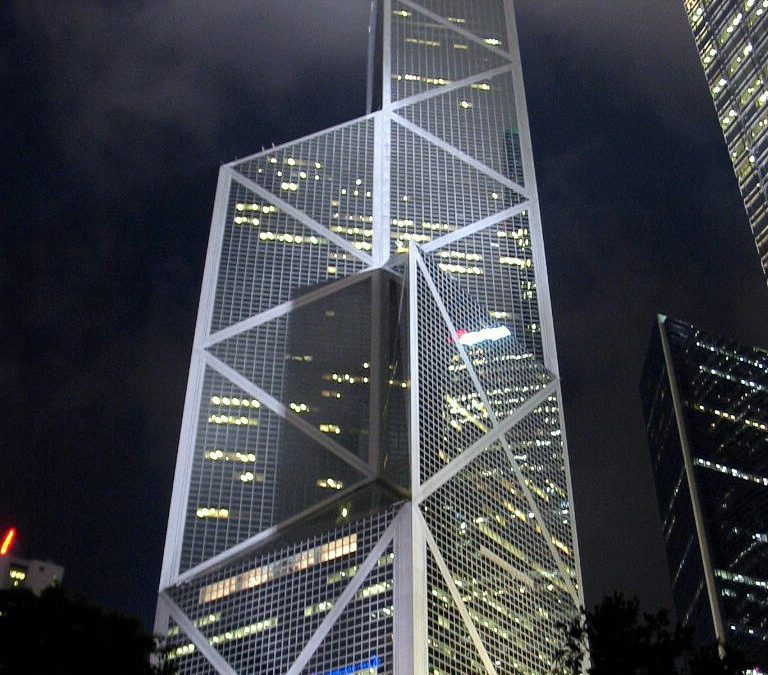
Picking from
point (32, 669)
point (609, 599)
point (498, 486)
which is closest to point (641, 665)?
point (609, 599)

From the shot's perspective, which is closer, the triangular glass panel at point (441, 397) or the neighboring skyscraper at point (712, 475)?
the triangular glass panel at point (441, 397)

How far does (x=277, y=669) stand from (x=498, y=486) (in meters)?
27.1

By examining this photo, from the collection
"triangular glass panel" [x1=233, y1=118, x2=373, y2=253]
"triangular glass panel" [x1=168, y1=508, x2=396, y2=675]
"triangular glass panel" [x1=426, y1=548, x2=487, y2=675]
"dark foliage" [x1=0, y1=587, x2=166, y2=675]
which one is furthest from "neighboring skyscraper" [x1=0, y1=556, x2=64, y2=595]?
"dark foliage" [x1=0, y1=587, x2=166, y2=675]

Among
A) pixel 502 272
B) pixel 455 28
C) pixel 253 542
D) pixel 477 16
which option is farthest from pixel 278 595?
pixel 477 16

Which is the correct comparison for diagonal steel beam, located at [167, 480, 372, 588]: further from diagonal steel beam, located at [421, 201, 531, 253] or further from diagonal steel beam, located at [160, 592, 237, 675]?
diagonal steel beam, located at [421, 201, 531, 253]

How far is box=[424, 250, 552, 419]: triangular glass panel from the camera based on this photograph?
379ft

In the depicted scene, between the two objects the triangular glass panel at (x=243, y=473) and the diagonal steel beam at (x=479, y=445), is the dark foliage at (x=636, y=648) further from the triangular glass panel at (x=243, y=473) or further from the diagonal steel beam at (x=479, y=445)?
the triangular glass panel at (x=243, y=473)

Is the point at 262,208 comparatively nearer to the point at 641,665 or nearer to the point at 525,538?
the point at 525,538

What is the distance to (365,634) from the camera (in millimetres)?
90188

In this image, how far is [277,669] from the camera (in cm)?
9312

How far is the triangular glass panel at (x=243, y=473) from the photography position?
365ft

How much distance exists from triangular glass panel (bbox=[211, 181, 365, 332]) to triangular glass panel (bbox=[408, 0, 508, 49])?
1793 inches

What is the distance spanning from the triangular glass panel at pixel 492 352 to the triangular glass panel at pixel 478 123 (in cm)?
2576

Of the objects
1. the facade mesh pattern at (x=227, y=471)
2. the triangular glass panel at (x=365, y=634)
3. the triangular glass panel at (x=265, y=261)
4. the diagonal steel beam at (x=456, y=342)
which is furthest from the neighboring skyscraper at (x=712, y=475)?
the facade mesh pattern at (x=227, y=471)
